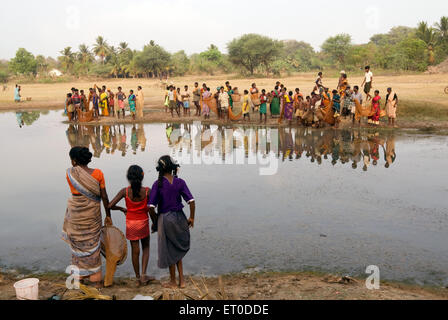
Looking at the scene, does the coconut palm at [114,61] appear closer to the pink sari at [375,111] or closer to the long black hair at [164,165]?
the pink sari at [375,111]

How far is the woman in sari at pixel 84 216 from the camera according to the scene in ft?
16.2

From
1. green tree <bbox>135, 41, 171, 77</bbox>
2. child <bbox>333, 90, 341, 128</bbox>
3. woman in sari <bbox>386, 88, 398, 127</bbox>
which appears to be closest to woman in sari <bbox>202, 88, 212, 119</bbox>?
child <bbox>333, 90, 341, 128</bbox>

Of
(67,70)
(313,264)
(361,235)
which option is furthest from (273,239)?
(67,70)

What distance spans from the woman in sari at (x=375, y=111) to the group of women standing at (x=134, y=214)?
1323cm

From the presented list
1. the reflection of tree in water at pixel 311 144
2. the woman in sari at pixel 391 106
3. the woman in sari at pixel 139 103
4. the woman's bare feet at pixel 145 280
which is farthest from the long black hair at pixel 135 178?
the woman in sari at pixel 139 103

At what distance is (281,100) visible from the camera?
18547 mm

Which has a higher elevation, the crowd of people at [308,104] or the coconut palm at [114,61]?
the coconut palm at [114,61]

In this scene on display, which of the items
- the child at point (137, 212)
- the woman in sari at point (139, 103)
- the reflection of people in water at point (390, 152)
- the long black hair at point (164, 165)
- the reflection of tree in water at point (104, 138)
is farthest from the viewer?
the woman in sari at point (139, 103)

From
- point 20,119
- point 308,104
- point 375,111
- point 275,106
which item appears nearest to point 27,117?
point 20,119

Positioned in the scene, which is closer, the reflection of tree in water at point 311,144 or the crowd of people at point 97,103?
the reflection of tree in water at point 311,144

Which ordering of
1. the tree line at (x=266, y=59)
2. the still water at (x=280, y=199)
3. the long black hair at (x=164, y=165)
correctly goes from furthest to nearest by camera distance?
the tree line at (x=266, y=59)
the still water at (x=280, y=199)
the long black hair at (x=164, y=165)

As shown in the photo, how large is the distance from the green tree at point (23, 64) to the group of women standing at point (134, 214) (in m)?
72.2

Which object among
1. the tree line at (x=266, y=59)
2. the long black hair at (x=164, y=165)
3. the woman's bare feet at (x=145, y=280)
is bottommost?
the woman's bare feet at (x=145, y=280)

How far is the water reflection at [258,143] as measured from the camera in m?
12.0
